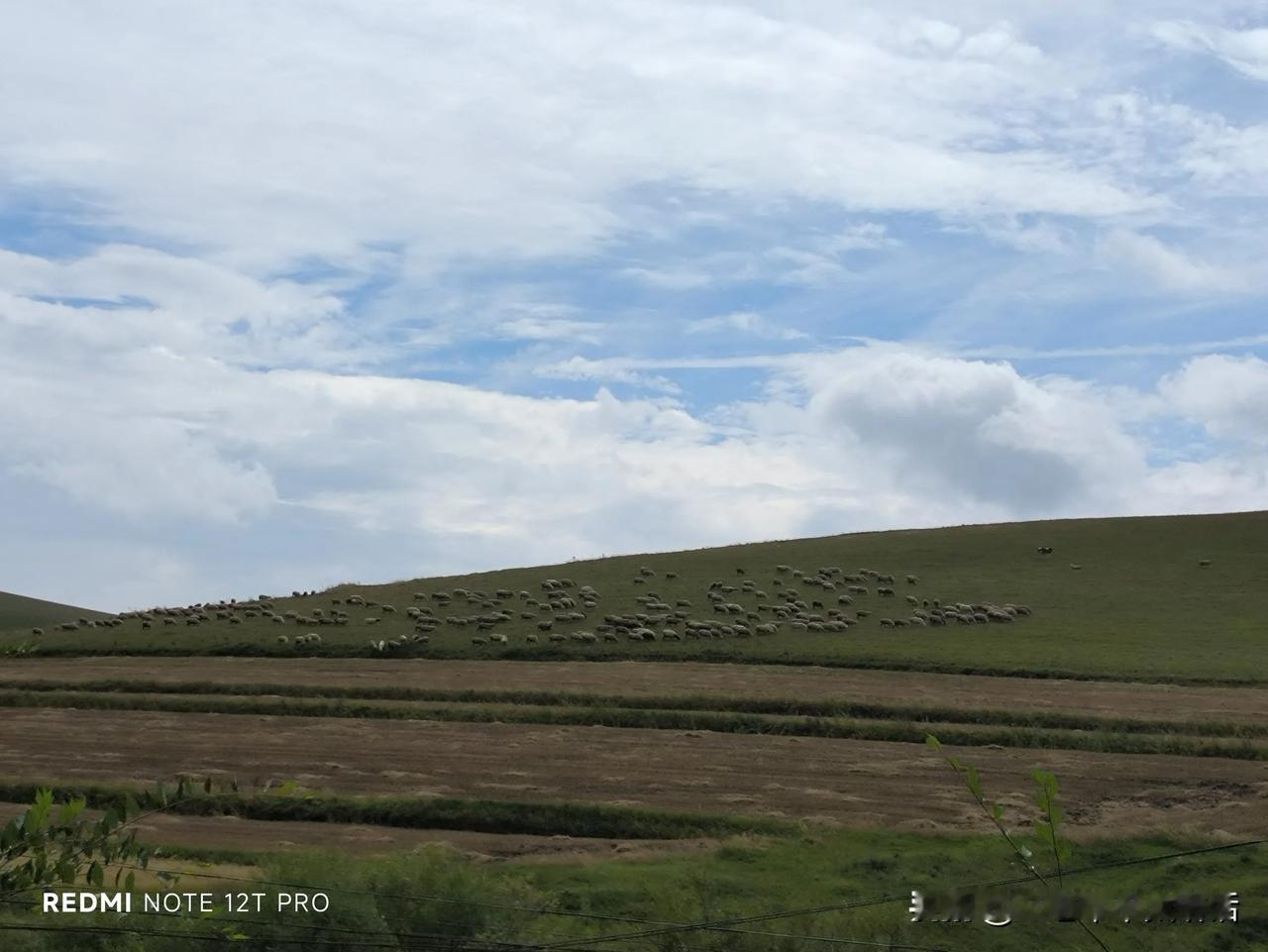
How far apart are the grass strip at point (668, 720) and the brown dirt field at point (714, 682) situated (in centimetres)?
289

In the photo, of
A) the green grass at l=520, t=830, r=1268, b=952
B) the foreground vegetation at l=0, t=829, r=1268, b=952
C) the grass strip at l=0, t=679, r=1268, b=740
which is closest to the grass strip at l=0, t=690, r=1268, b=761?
the grass strip at l=0, t=679, r=1268, b=740

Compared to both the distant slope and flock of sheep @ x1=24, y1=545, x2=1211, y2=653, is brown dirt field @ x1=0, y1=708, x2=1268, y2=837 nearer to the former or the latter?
flock of sheep @ x1=24, y1=545, x2=1211, y2=653

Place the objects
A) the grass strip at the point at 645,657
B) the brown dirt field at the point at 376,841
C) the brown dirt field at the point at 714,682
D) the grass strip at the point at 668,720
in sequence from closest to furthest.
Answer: the brown dirt field at the point at 376,841
the grass strip at the point at 668,720
the brown dirt field at the point at 714,682
the grass strip at the point at 645,657

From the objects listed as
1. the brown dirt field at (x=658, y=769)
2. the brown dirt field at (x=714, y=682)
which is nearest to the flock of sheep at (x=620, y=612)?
the brown dirt field at (x=714, y=682)

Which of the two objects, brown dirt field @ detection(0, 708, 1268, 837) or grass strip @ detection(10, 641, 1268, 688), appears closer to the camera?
brown dirt field @ detection(0, 708, 1268, 837)

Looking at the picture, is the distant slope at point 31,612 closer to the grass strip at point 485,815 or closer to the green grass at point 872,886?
the grass strip at point 485,815

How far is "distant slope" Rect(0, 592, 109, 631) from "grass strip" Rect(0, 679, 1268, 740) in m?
99.3

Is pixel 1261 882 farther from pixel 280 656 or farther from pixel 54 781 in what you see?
pixel 280 656

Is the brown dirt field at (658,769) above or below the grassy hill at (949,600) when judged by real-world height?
below

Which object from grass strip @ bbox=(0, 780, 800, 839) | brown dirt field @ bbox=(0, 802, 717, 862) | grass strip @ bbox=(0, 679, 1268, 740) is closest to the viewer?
brown dirt field @ bbox=(0, 802, 717, 862)

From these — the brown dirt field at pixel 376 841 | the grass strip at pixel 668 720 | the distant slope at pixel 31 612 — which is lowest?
the brown dirt field at pixel 376 841

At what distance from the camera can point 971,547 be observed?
10438 centimetres

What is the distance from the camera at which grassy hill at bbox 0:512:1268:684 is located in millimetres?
65625

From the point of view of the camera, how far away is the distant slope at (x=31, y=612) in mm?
158125
